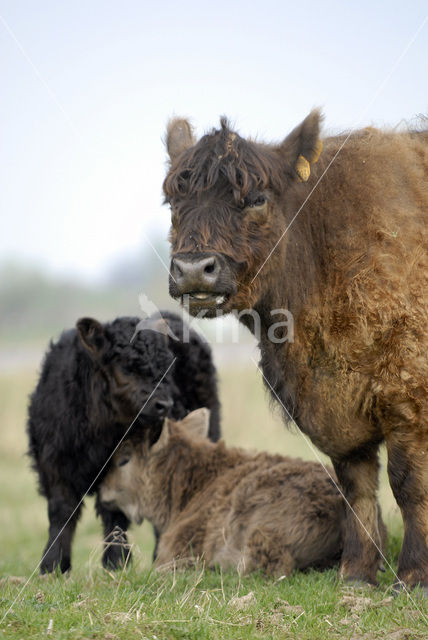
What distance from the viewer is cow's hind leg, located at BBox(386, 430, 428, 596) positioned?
5.61 m

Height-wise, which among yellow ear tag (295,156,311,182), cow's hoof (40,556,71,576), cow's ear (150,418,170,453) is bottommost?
cow's hoof (40,556,71,576)

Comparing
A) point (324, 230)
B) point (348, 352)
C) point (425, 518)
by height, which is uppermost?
point (324, 230)

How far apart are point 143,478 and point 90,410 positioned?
2.98ft

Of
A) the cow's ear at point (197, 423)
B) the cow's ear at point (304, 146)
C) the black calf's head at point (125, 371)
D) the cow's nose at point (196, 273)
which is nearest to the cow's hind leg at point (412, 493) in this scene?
the cow's nose at point (196, 273)

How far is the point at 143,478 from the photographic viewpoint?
8289 mm

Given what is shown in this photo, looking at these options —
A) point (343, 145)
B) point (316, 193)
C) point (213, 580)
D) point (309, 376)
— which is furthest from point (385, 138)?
point (213, 580)

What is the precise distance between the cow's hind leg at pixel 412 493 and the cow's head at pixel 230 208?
1.52 meters

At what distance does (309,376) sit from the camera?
6.06m

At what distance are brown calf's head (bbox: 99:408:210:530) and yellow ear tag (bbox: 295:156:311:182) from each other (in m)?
3.35

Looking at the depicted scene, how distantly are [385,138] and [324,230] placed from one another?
3.19 feet

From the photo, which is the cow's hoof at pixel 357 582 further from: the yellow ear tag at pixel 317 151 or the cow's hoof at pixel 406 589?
the yellow ear tag at pixel 317 151

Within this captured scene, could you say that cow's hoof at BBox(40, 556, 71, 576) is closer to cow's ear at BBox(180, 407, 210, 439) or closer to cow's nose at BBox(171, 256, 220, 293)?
cow's ear at BBox(180, 407, 210, 439)

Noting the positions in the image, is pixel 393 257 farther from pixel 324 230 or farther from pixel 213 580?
pixel 213 580

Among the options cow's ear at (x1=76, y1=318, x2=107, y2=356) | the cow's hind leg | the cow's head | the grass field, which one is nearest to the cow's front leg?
the grass field
